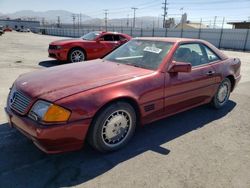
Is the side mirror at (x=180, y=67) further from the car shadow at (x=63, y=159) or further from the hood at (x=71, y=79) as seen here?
the car shadow at (x=63, y=159)

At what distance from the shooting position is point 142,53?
12.8 feet

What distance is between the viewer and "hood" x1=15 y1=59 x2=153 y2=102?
2.74 metres

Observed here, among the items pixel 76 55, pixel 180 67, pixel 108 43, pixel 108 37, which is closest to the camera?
pixel 180 67

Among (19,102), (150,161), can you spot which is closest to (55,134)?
(19,102)

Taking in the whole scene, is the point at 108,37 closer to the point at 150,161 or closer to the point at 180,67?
the point at 180,67

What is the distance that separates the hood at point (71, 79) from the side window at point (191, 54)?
2.61ft

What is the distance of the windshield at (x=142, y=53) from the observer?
3.65 meters

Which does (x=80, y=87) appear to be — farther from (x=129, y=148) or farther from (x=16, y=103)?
(x=129, y=148)

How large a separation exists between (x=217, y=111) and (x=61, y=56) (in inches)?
266

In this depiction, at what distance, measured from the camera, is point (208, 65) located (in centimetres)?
428

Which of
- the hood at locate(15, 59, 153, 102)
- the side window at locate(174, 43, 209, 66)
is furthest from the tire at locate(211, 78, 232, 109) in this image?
the hood at locate(15, 59, 153, 102)

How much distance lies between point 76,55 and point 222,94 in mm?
6602

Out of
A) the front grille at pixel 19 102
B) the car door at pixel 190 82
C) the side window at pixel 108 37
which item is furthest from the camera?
the side window at pixel 108 37

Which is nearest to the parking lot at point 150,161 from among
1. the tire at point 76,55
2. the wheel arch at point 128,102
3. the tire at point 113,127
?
the tire at point 113,127
